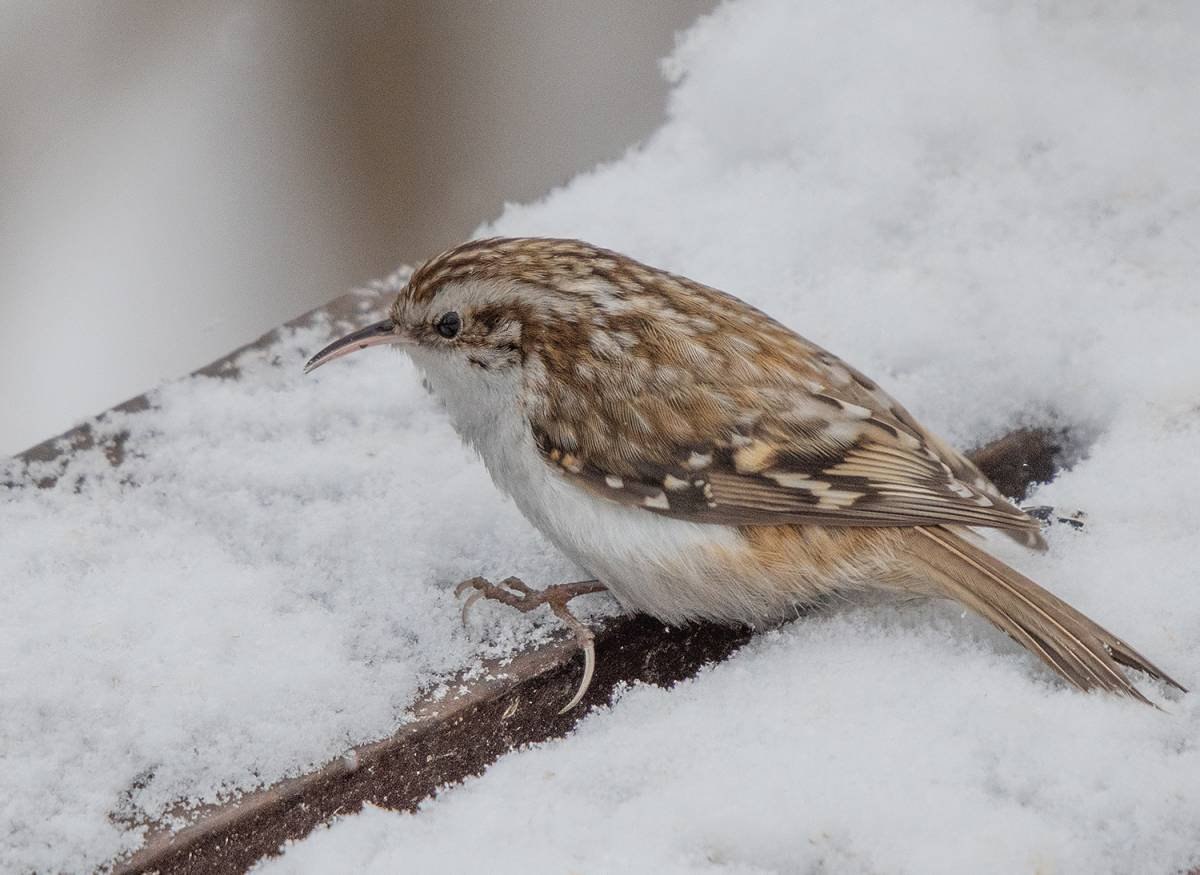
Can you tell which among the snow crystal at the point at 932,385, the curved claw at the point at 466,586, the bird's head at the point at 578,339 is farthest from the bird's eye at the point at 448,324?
the snow crystal at the point at 932,385

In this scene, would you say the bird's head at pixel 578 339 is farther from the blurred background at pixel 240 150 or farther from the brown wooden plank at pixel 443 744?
the blurred background at pixel 240 150

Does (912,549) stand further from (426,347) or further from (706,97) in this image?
(706,97)

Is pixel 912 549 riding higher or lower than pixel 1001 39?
lower

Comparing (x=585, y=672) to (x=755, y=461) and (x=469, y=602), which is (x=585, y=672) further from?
(x=755, y=461)

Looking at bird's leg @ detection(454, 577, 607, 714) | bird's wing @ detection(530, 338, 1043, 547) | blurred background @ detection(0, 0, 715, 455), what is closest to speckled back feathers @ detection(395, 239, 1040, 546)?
bird's wing @ detection(530, 338, 1043, 547)

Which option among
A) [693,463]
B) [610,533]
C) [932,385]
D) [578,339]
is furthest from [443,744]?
[932,385]

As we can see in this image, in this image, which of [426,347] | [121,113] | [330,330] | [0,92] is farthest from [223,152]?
[426,347]
